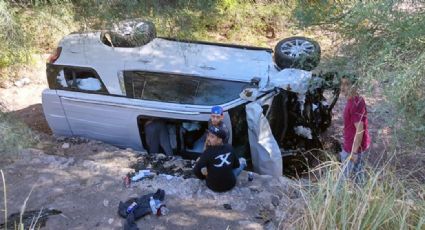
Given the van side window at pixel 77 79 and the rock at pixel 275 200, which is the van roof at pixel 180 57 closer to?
the van side window at pixel 77 79

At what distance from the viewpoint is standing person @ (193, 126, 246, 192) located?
588cm

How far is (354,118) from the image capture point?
6062mm

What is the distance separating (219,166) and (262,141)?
3.41 ft

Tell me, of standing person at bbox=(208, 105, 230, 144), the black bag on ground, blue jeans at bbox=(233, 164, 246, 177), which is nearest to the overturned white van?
standing person at bbox=(208, 105, 230, 144)

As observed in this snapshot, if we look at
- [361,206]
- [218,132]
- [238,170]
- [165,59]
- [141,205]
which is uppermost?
[165,59]

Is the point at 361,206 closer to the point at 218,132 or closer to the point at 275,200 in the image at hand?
the point at 275,200

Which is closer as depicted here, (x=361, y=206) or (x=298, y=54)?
(x=361, y=206)

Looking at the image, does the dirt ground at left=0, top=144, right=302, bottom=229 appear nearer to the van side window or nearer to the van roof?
the van side window

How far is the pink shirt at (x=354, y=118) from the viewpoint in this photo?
19.5 ft

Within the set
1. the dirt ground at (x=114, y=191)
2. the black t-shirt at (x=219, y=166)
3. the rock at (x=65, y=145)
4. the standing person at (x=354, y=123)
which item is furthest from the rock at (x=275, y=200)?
the rock at (x=65, y=145)

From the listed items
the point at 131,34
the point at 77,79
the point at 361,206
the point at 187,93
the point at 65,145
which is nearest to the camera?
the point at 361,206

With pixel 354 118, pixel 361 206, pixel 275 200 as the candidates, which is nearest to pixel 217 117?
pixel 275 200

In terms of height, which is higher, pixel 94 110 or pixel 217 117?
pixel 217 117

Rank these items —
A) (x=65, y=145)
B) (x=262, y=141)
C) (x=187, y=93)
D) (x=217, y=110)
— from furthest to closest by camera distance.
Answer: (x=65, y=145) → (x=187, y=93) → (x=262, y=141) → (x=217, y=110)
